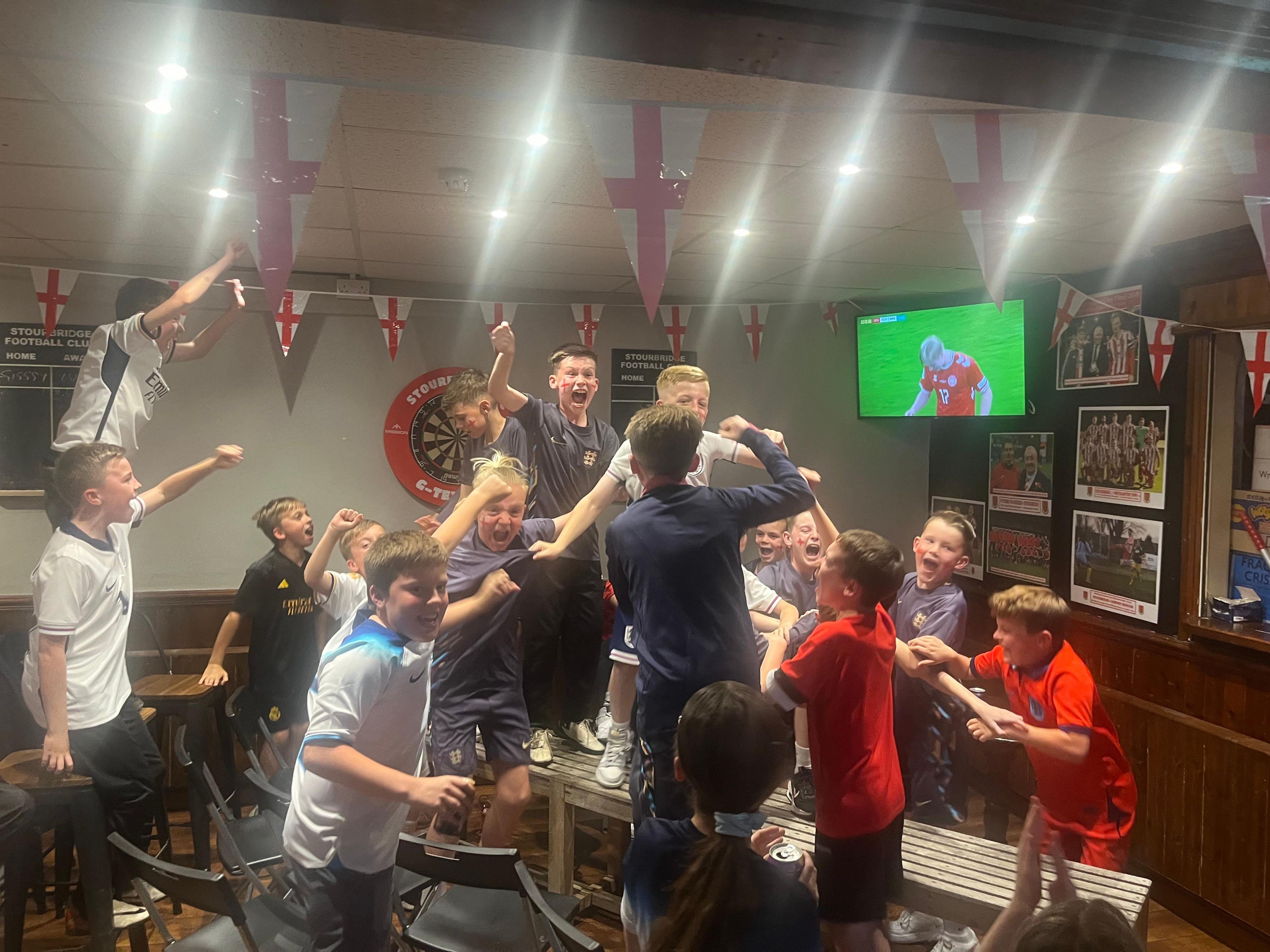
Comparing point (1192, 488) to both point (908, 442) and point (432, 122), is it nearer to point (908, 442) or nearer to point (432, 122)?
point (908, 442)

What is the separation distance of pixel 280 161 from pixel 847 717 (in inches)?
70.5

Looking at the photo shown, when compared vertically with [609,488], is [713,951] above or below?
below

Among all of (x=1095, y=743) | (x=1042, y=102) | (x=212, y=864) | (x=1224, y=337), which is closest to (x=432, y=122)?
(x=1042, y=102)

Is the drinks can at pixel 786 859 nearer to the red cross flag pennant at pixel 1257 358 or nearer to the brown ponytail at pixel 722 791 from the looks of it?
the brown ponytail at pixel 722 791

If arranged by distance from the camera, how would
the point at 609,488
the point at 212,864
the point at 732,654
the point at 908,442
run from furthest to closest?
the point at 908,442 < the point at 212,864 < the point at 609,488 < the point at 732,654

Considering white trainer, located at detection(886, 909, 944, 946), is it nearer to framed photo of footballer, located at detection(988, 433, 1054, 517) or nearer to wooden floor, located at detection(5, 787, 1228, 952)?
wooden floor, located at detection(5, 787, 1228, 952)

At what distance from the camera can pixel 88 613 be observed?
7.72 ft

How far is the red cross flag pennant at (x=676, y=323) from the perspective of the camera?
4430mm

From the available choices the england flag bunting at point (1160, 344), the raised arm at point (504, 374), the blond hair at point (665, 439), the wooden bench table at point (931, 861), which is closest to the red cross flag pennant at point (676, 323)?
the raised arm at point (504, 374)

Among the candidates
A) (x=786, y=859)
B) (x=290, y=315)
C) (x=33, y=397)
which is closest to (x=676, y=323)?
(x=290, y=315)

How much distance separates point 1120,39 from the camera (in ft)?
3.67

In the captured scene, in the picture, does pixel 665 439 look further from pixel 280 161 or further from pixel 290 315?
pixel 290 315

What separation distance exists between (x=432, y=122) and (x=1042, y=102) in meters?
1.52

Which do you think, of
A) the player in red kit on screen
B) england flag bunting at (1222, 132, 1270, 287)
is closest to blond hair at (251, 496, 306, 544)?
the player in red kit on screen
